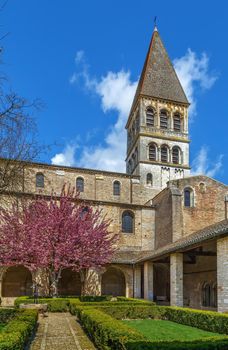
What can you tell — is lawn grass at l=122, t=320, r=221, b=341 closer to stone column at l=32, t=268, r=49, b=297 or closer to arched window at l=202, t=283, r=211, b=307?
arched window at l=202, t=283, r=211, b=307

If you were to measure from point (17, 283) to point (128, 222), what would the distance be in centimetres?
1051

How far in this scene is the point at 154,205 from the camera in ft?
108

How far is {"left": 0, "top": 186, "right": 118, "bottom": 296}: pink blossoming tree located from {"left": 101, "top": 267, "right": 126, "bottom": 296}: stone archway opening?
5850 millimetres

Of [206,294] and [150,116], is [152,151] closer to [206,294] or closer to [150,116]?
[150,116]

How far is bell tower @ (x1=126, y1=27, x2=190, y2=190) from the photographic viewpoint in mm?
38000

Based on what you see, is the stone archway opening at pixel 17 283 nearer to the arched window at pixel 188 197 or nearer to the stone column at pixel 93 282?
the stone column at pixel 93 282

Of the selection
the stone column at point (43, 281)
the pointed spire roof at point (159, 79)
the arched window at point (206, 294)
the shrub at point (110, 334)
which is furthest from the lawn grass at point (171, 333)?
the pointed spire roof at point (159, 79)

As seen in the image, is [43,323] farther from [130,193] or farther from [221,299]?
[130,193]

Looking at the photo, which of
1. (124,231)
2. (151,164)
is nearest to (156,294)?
(124,231)

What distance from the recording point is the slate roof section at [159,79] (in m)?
40.4

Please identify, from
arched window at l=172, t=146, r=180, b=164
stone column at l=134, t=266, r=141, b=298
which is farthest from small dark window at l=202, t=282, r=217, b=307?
arched window at l=172, t=146, r=180, b=164

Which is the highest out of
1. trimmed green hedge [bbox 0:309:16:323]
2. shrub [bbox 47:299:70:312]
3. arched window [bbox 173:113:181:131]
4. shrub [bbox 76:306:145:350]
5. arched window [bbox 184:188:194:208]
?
arched window [bbox 173:113:181:131]

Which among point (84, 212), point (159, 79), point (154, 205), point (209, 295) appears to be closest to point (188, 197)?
point (154, 205)

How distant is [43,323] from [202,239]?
707 cm
